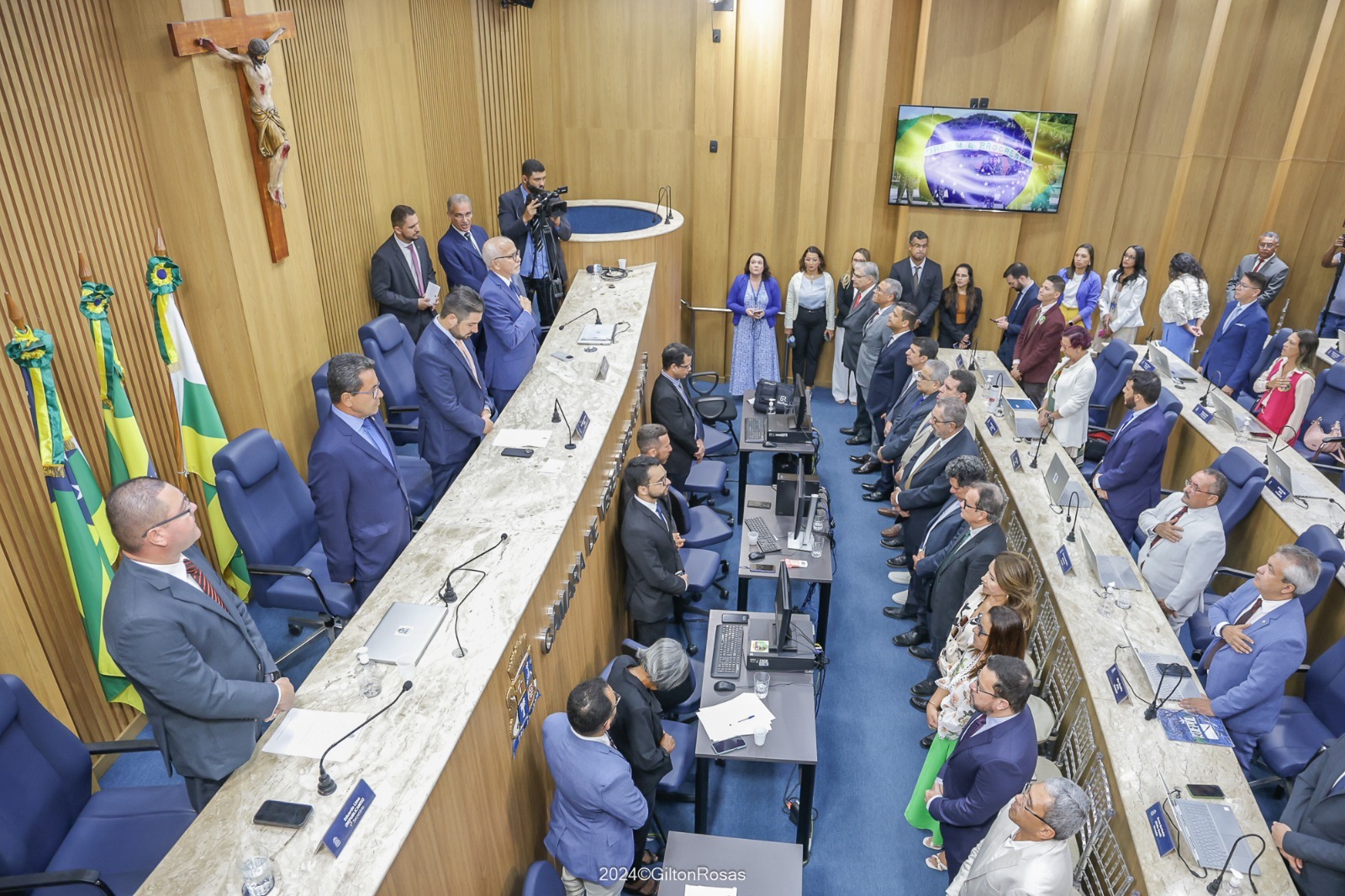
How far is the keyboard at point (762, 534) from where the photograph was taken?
5339 mm

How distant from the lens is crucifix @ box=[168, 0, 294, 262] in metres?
4.47

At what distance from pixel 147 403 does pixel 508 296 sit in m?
2.29

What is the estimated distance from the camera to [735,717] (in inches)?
162

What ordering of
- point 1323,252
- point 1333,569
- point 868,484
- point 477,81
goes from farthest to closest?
point 1323,252
point 477,81
point 868,484
point 1333,569

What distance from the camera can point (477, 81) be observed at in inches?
324

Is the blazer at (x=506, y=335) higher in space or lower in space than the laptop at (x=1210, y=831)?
higher

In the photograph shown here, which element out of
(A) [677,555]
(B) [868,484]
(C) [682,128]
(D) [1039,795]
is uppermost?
(C) [682,128]

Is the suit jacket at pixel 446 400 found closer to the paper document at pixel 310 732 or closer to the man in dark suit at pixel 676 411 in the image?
the man in dark suit at pixel 676 411

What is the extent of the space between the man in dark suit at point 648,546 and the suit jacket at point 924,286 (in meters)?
5.13

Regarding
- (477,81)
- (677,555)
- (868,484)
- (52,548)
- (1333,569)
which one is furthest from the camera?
(477,81)

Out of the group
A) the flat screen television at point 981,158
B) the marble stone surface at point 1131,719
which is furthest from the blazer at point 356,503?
the flat screen television at point 981,158

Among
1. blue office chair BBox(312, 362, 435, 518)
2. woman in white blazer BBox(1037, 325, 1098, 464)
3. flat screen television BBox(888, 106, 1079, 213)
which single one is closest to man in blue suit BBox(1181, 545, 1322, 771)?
woman in white blazer BBox(1037, 325, 1098, 464)

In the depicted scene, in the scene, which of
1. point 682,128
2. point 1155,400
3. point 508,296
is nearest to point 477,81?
point 682,128

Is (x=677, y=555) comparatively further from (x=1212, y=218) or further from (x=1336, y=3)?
(x=1336, y=3)
